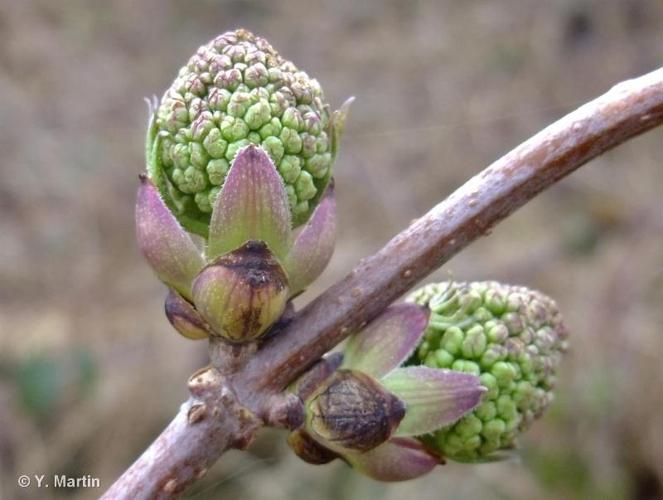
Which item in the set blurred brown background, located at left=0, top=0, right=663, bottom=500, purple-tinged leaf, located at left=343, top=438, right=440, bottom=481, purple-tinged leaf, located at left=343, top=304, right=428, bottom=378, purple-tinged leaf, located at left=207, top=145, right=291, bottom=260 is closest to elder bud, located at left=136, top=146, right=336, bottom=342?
purple-tinged leaf, located at left=207, top=145, right=291, bottom=260

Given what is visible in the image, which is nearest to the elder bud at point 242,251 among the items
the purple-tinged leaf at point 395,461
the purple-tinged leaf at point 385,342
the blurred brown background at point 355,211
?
the purple-tinged leaf at point 385,342

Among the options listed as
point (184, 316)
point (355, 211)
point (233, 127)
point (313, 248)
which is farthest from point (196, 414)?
point (355, 211)

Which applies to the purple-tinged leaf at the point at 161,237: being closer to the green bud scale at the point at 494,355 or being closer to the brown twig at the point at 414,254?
the brown twig at the point at 414,254

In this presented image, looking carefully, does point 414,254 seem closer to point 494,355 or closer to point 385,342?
point 385,342

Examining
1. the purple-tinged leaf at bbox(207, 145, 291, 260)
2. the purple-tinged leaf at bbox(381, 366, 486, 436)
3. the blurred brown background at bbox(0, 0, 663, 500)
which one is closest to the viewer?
the purple-tinged leaf at bbox(207, 145, 291, 260)

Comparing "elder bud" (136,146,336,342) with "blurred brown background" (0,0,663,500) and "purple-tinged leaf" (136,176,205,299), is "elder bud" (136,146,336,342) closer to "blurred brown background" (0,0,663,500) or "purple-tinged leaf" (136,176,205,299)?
"purple-tinged leaf" (136,176,205,299)
